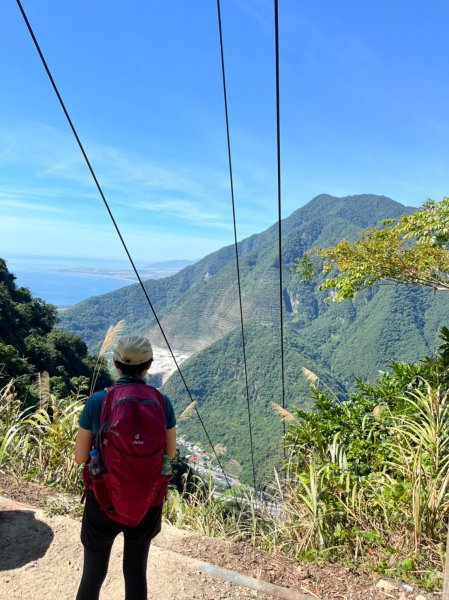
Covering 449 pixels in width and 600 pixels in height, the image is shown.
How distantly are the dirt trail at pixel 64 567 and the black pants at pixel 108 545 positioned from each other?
543 mm

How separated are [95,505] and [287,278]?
562 feet

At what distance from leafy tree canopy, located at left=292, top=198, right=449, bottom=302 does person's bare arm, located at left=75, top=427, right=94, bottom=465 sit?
530 centimetres

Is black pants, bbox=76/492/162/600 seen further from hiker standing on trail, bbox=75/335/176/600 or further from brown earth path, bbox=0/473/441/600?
brown earth path, bbox=0/473/441/600

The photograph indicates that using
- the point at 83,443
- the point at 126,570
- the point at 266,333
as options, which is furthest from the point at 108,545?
the point at 266,333

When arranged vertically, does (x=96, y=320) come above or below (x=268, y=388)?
above

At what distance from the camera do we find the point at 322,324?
470 feet

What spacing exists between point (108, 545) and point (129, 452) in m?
0.49

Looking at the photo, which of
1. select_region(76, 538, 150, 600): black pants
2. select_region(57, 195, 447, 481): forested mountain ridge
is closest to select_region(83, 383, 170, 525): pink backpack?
select_region(76, 538, 150, 600): black pants

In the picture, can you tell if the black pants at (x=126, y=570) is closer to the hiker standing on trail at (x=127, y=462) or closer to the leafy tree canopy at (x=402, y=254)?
the hiker standing on trail at (x=127, y=462)

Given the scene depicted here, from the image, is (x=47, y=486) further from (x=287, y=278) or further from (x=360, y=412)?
(x=287, y=278)

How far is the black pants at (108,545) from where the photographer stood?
1.67m

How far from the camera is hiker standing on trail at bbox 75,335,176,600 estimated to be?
155 centimetres

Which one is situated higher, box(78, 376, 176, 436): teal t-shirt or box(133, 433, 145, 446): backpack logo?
box(78, 376, 176, 436): teal t-shirt

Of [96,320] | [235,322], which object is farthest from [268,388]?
[96,320]
